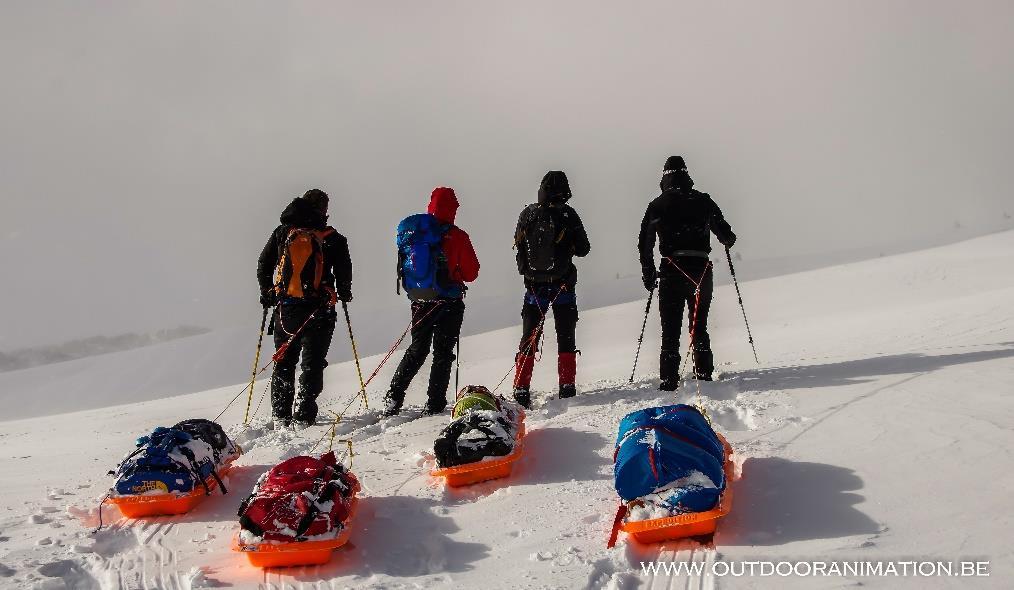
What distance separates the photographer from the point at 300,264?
6.58 meters

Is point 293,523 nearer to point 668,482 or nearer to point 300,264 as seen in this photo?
point 668,482

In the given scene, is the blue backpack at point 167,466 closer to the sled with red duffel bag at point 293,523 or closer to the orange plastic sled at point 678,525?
the sled with red duffel bag at point 293,523

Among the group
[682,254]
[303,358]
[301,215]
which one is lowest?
[303,358]

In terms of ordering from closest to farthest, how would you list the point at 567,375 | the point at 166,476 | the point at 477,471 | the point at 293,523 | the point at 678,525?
the point at 678,525
the point at 293,523
the point at 166,476
the point at 477,471
the point at 567,375

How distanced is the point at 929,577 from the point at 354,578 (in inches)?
106

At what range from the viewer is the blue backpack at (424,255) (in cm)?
671

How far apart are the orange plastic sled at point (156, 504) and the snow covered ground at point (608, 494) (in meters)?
0.07

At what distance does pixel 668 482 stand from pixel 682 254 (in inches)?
143

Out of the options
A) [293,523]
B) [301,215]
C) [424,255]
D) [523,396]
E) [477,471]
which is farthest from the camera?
[523,396]

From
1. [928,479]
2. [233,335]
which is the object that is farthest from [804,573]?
[233,335]

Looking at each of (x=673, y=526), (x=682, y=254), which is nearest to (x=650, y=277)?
(x=682, y=254)

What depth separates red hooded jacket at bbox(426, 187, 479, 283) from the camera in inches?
265

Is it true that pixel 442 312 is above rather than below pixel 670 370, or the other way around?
above

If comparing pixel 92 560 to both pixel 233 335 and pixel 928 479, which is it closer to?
pixel 928 479
